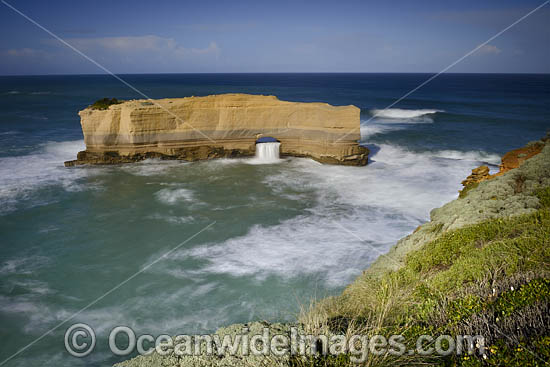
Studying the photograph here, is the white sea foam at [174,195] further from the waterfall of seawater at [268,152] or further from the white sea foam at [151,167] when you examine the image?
the waterfall of seawater at [268,152]

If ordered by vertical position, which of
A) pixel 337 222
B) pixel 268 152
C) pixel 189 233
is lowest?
pixel 189 233

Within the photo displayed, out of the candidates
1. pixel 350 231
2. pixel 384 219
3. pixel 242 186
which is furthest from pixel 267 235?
pixel 242 186

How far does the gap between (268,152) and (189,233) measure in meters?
11.2

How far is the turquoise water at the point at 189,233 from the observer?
8609 mm

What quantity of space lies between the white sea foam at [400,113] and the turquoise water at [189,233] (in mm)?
17368

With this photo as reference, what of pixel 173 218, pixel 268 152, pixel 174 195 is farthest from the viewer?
pixel 268 152

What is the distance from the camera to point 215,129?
72.9 feet

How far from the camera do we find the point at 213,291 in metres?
9.35

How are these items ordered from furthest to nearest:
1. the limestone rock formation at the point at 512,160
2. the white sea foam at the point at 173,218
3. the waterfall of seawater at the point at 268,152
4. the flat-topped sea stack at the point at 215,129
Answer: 1. the waterfall of seawater at the point at 268,152
2. the flat-topped sea stack at the point at 215,129
3. the white sea foam at the point at 173,218
4. the limestone rock formation at the point at 512,160

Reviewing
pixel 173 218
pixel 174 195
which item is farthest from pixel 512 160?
pixel 174 195

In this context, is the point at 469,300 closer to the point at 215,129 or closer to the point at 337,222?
the point at 337,222

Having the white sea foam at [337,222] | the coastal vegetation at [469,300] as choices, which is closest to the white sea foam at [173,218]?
the white sea foam at [337,222]

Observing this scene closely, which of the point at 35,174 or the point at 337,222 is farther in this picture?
the point at 35,174

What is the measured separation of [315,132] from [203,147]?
24.0 feet
